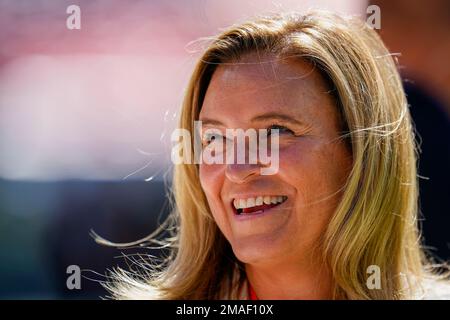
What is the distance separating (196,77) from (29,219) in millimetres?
2245

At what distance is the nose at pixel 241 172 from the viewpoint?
149cm

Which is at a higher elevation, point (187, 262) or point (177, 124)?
point (177, 124)

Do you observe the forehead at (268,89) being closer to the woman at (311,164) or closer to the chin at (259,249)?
the woman at (311,164)

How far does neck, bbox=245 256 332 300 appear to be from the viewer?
5.12 ft

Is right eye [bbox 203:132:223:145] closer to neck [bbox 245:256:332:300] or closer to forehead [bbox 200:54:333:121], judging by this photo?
forehead [bbox 200:54:333:121]

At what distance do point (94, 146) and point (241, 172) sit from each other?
219cm

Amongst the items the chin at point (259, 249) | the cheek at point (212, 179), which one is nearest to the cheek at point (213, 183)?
the cheek at point (212, 179)

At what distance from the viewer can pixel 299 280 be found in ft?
5.15

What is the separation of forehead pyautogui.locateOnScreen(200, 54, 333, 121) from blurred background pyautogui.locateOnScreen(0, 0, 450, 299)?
1544 mm

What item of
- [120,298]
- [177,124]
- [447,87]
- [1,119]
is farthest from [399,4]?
[120,298]

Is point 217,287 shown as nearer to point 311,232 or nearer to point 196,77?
point 311,232

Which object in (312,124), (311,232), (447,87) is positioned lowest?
(311,232)

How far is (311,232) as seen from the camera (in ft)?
4.98

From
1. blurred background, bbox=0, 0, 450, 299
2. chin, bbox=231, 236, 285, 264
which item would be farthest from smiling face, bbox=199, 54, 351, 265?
blurred background, bbox=0, 0, 450, 299
